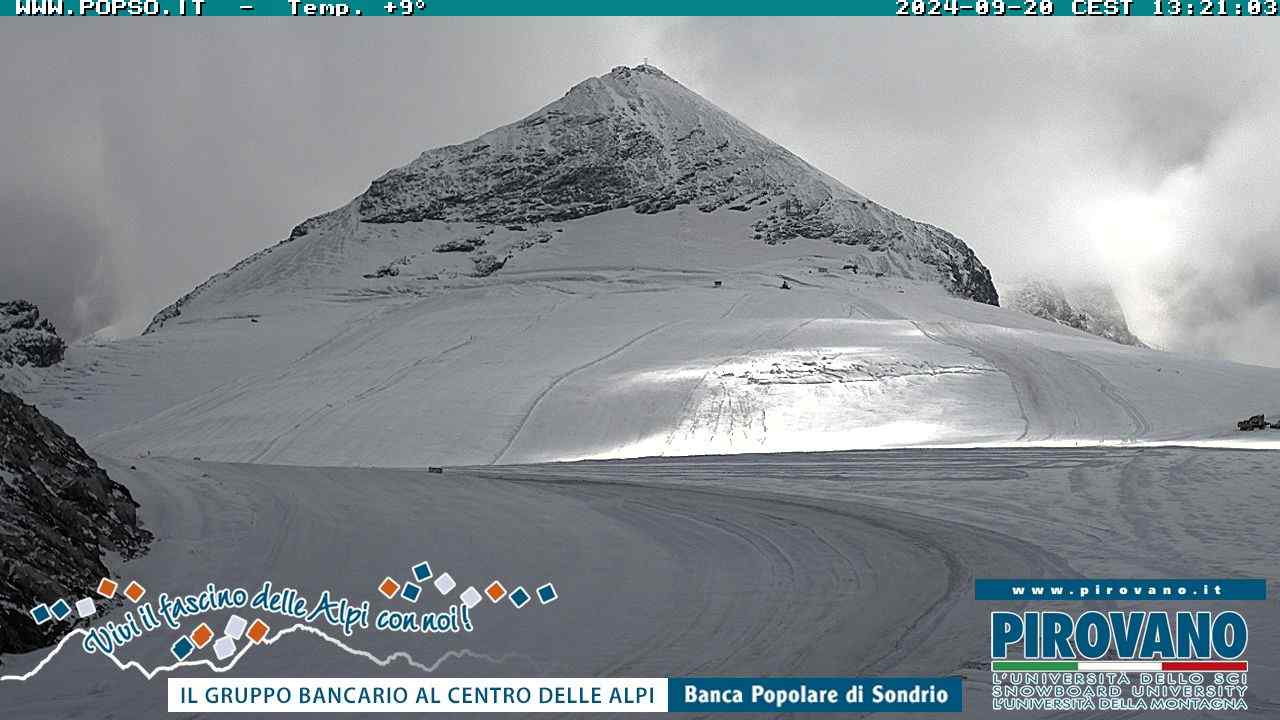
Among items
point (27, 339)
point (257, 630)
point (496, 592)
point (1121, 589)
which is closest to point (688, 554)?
point (496, 592)

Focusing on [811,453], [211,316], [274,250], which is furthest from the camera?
[274,250]

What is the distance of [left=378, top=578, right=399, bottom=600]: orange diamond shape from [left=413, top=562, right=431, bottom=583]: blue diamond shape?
205 millimetres

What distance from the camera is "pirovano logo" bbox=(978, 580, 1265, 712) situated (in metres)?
6.05

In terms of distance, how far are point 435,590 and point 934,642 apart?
376 cm

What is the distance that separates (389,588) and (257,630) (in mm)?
1427

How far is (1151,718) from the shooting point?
19.2 ft

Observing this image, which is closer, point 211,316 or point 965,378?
point 965,378

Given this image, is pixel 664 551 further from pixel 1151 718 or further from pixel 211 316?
pixel 211 316

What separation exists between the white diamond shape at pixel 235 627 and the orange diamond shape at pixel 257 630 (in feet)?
0.16

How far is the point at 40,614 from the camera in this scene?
272 inches

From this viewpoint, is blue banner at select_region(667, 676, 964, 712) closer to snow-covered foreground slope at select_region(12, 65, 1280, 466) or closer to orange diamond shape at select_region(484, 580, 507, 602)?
orange diamond shape at select_region(484, 580, 507, 602)

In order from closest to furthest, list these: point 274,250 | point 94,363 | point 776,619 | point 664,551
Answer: point 776,619
point 664,551
point 94,363
point 274,250

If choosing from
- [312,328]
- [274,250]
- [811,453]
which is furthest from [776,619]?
[274,250]

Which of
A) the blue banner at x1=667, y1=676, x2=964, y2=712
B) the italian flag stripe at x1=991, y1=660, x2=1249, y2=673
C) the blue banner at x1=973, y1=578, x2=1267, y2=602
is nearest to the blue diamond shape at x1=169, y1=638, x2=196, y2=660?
the blue banner at x1=667, y1=676, x2=964, y2=712
